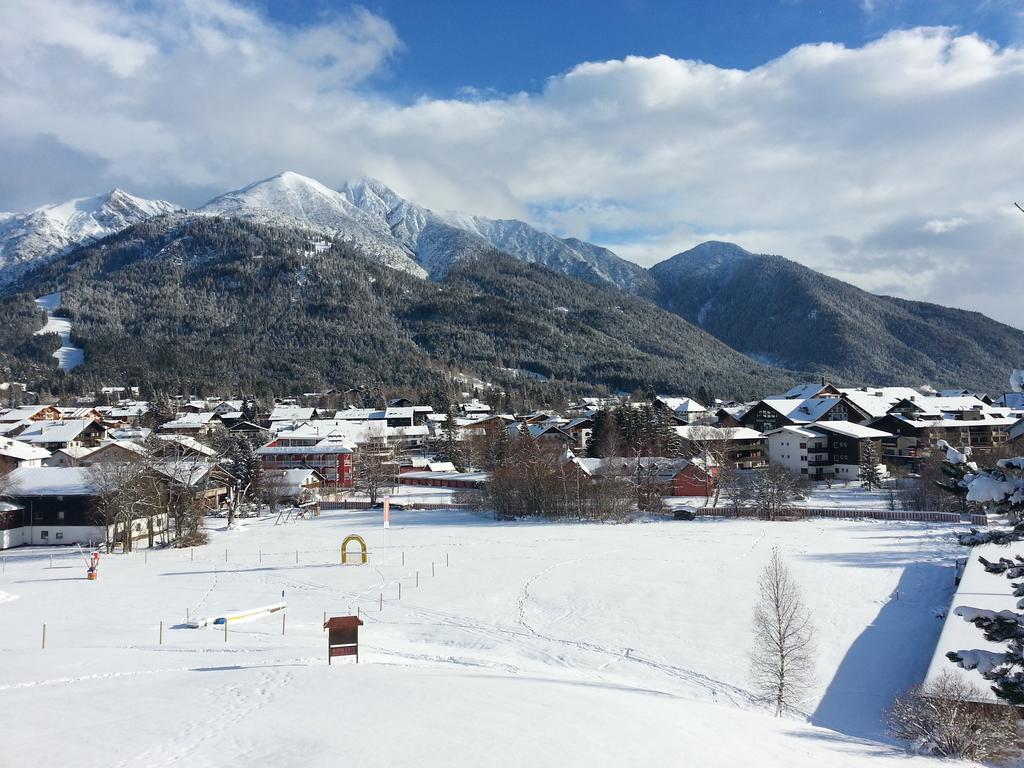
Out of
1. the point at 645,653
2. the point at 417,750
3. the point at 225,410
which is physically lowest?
the point at 645,653

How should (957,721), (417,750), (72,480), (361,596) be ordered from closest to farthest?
(417,750) < (957,721) < (361,596) < (72,480)

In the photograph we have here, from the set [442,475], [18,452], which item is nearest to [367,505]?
[442,475]

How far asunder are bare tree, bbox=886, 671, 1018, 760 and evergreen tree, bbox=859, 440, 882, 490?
157 ft

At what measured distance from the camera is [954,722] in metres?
13.5

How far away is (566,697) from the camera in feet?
45.7

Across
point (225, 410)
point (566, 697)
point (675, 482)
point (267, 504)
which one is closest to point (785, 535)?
point (675, 482)

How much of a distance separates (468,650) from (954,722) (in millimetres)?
12322

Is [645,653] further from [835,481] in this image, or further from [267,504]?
[835,481]

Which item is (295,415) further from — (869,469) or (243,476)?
(869,469)

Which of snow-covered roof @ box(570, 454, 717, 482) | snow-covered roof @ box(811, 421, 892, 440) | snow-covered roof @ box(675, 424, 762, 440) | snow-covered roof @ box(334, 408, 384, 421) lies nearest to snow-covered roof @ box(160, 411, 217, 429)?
snow-covered roof @ box(334, 408, 384, 421)

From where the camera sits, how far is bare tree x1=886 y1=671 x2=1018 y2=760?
13.2 m

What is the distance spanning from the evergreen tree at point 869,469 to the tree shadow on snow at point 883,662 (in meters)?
33.5

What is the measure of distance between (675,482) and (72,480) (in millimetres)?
44149

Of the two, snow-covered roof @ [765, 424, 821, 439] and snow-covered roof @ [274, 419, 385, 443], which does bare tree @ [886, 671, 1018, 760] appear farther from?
snow-covered roof @ [274, 419, 385, 443]
